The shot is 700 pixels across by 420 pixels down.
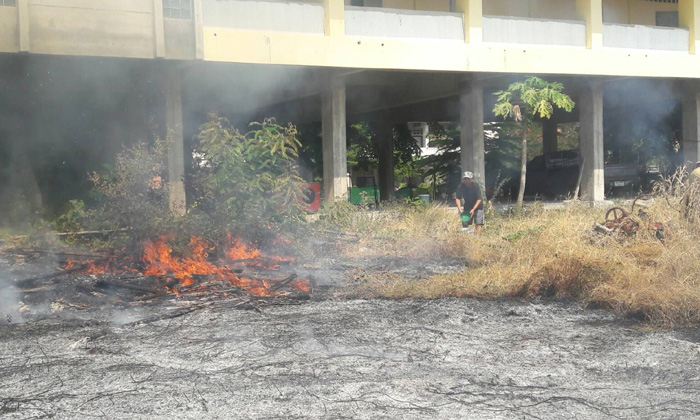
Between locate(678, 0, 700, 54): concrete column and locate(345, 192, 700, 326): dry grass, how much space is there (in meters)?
12.8

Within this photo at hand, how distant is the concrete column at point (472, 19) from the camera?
1686 cm

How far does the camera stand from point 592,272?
7.96 meters

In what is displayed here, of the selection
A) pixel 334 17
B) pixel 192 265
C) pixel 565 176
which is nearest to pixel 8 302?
pixel 192 265

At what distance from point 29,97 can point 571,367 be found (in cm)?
1187

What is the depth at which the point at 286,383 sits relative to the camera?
517 cm

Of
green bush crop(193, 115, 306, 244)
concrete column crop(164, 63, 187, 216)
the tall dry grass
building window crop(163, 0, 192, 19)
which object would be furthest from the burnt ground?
building window crop(163, 0, 192, 19)

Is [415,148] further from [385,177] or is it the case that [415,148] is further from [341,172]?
[341,172]

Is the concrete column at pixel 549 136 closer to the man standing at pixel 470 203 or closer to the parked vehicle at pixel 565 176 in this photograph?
the parked vehicle at pixel 565 176

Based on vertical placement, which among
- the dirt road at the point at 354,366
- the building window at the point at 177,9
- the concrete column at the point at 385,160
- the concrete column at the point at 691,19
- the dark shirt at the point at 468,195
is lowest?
the dirt road at the point at 354,366

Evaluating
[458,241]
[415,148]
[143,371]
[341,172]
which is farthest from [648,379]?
[415,148]

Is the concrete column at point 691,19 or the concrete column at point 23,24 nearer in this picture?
the concrete column at point 23,24

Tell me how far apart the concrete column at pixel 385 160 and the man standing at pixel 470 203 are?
448 inches

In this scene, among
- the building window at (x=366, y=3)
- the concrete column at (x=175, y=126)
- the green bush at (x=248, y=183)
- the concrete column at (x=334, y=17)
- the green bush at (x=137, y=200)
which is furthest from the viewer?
the building window at (x=366, y=3)

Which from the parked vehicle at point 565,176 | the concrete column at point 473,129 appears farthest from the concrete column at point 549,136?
the concrete column at point 473,129
